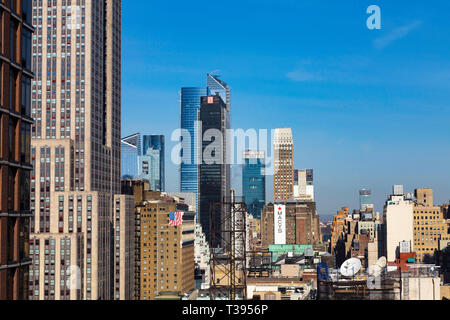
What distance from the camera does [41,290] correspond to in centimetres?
8006

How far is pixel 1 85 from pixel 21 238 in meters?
4.76

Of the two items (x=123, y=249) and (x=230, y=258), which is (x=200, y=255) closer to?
(x=123, y=249)

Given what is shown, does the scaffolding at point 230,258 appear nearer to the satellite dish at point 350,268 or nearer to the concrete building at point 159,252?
the satellite dish at point 350,268

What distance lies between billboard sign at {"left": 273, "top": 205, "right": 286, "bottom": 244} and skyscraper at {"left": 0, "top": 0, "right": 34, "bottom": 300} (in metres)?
168

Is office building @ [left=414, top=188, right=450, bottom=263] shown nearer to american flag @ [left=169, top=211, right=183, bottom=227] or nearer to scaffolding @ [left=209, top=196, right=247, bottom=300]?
american flag @ [left=169, top=211, right=183, bottom=227]

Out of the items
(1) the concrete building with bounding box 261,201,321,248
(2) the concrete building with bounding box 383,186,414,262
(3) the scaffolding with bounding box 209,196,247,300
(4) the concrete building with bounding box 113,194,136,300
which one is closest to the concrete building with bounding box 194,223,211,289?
(1) the concrete building with bounding box 261,201,321,248

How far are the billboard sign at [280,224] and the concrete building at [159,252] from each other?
7476 centimetres

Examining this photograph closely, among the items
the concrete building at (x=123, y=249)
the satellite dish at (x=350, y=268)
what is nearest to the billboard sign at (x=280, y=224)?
the concrete building at (x=123, y=249)

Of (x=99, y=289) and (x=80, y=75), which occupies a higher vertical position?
(x=80, y=75)

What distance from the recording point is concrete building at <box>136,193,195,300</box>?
110m

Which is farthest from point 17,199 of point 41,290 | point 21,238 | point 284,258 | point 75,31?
point 284,258

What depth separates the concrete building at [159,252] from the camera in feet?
360

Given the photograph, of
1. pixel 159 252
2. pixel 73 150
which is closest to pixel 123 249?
pixel 73 150

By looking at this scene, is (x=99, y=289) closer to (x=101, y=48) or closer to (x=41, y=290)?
(x=41, y=290)
